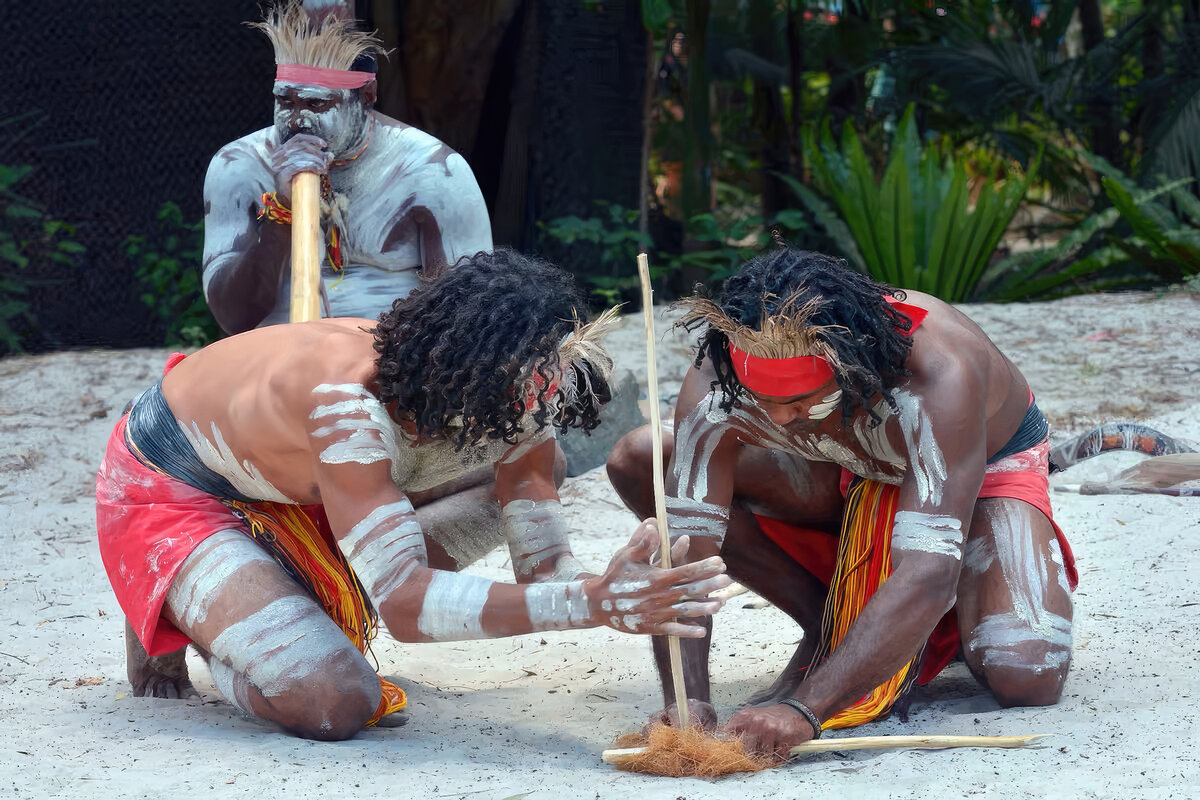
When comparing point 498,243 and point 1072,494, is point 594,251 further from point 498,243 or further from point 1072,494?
point 1072,494

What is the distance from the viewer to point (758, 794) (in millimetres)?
1912

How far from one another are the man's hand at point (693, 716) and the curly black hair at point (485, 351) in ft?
1.77

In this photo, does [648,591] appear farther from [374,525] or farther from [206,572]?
[206,572]

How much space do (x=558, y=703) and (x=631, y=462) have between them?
21.5 inches

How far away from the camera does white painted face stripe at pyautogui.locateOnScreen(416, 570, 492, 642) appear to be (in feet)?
6.71

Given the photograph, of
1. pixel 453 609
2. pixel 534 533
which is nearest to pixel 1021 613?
pixel 534 533

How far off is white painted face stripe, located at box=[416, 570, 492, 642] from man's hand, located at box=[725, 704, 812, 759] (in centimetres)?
46

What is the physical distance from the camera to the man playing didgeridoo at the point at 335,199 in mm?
3215

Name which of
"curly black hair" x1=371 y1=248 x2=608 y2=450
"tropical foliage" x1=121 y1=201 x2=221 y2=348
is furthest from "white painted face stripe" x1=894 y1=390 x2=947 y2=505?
"tropical foliage" x1=121 y1=201 x2=221 y2=348

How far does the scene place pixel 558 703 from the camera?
2.66 meters

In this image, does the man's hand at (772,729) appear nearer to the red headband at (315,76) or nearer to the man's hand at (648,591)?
the man's hand at (648,591)

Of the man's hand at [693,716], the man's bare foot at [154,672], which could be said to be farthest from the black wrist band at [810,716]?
the man's bare foot at [154,672]

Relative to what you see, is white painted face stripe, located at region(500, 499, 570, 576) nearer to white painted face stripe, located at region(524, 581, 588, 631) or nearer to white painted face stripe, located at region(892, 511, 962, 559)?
white painted face stripe, located at region(524, 581, 588, 631)

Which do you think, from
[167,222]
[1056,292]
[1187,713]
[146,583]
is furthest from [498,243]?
[1187,713]
